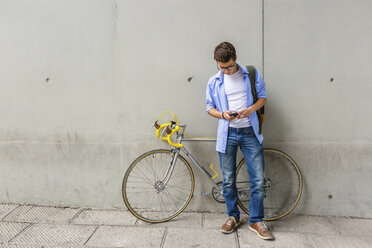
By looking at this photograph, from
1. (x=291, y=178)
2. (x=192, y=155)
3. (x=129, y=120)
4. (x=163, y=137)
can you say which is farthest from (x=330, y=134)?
(x=129, y=120)

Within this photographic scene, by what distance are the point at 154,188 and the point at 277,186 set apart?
1.72m

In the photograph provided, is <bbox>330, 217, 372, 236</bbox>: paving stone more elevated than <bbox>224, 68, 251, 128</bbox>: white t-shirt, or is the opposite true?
<bbox>224, 68, 251, 128</bbox>: white t-shirt

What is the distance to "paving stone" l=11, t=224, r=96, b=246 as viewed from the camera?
12.6 feet

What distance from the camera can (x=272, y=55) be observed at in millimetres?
4207

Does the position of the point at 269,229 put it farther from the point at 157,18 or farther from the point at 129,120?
the point at 157,18

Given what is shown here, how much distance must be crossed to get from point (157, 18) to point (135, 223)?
9.04 ft

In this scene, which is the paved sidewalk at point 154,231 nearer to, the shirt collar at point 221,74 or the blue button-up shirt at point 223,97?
the blue button-up shirt at point 223,97

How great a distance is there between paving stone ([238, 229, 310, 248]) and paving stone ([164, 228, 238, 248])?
132 mm

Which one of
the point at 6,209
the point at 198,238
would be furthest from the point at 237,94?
the point at 6,209

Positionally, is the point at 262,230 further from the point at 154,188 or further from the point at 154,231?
the point at 154,188

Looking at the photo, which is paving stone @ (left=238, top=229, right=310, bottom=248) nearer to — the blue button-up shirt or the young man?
the young man

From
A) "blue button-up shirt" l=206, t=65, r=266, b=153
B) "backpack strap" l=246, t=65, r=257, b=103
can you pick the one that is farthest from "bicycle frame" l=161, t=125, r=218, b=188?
"backpack strap" l=246, t=65, r=257, b=103

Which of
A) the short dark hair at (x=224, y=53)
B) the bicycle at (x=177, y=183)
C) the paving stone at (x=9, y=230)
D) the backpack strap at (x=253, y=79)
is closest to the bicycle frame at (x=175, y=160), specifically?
the bicycle at (x=177, y=183)

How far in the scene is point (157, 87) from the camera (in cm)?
441
